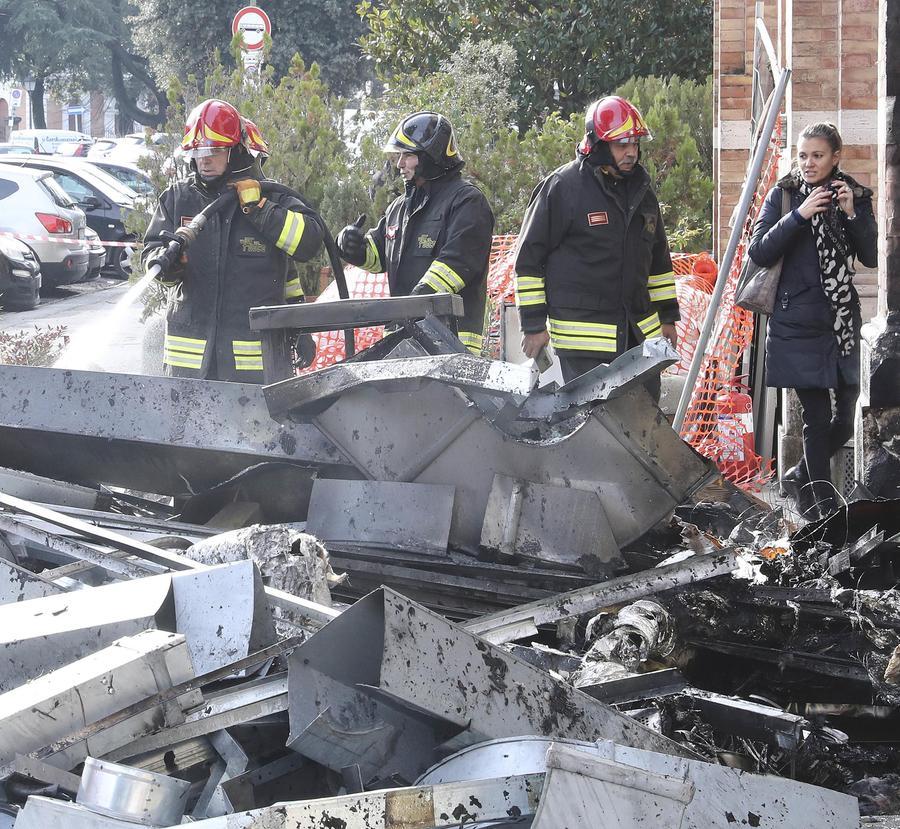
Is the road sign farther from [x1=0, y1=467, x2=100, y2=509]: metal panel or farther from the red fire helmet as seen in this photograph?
[x1=0, y1=467, x2=100, y2=509]: metal panel

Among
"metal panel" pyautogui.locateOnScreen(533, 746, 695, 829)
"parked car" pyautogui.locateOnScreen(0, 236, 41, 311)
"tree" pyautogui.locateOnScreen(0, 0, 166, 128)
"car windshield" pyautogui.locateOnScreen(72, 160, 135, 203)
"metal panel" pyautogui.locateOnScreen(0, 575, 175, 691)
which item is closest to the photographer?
"metal panel" pyautogui.locateOnScreen(533, 746, 695, 829)

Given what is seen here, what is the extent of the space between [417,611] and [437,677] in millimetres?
159

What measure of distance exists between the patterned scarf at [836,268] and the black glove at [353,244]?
2153mm

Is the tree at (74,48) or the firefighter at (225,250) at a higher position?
the tree at (74,48)

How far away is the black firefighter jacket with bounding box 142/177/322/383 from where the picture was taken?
581 centimetres

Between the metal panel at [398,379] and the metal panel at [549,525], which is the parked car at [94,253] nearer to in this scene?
the metal panel at [398,379]

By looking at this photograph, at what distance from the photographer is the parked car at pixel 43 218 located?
1727cm

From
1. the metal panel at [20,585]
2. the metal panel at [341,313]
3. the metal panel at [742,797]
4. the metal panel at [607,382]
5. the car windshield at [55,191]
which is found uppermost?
the car windshield at [55,191]

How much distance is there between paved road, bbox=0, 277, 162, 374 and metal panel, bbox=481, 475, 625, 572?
6.23 m

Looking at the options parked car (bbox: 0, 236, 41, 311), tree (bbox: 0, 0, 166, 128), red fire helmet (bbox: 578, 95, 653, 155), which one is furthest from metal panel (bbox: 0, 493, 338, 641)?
tree (bbox: 0, 0, 166, 128)

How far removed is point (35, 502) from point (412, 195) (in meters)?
2.39

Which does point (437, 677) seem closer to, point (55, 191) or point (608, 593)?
point (608, 593)

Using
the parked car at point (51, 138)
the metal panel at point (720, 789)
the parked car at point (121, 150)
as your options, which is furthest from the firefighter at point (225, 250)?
the parked car at point (51, 138)

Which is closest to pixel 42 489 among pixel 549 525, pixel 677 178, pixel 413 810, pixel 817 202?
pixel 549 525
